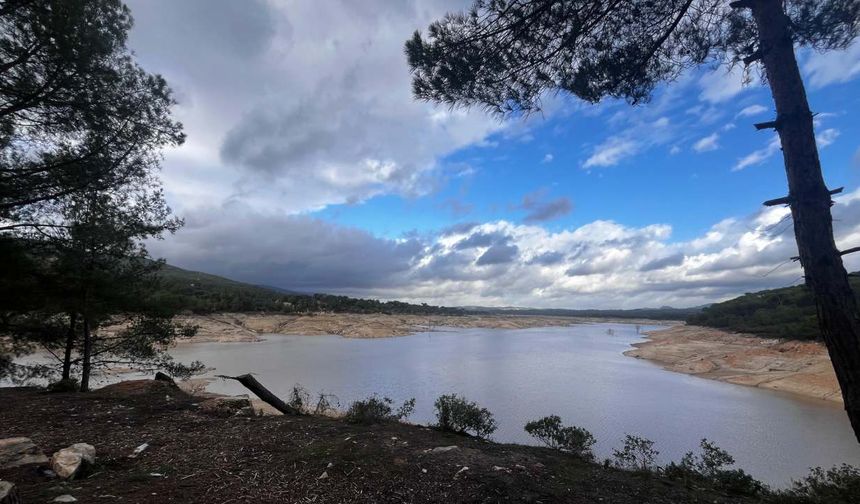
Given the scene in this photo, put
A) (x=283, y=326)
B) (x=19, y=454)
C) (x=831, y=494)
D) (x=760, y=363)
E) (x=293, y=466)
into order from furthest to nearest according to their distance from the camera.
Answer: (x=283, y=326), (x=760, y=363), (x=831, y=494), (x=293, y=466), (x=19, y=454)

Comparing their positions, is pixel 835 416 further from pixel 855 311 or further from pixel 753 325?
pixel 753 325

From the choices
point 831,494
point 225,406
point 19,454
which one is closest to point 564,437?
point 831,494

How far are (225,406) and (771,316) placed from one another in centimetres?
4484

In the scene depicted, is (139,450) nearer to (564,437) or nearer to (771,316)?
(564,437)

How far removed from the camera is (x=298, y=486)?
4.34 meters

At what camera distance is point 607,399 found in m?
18.6

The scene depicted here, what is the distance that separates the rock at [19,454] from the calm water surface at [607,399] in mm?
9641

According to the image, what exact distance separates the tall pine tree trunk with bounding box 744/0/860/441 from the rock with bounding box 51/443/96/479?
662 cm

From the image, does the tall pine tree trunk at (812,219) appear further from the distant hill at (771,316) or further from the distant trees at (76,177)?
the distant hill at (771,316)

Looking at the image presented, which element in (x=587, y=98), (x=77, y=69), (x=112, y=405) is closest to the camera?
(x=587, y=98)

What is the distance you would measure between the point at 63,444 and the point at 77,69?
17.9 feet

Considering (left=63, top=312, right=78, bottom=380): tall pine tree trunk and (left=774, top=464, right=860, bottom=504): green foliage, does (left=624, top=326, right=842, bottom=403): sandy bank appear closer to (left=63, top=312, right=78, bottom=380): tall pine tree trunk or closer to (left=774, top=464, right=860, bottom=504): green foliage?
(left=774, top=464, right=860, bottom=504): green foliage

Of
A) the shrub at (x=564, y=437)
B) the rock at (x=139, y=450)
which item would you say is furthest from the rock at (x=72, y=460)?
the shrub at (x=564, y=437)

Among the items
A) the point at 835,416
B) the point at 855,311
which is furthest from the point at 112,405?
the point at 835,416
